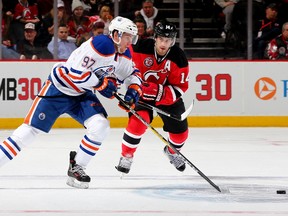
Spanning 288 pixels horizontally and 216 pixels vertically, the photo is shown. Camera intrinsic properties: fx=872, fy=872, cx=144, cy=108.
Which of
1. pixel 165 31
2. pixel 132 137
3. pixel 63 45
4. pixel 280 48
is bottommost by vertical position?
pixel 280 48

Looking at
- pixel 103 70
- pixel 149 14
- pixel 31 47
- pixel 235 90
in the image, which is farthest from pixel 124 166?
pixel 149 14

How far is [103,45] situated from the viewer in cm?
436

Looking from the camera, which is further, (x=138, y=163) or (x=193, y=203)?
(x=138, y=163)

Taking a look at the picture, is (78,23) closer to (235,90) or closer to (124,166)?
(235,90)

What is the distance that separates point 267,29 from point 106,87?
15.9ft

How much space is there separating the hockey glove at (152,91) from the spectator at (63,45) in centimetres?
374

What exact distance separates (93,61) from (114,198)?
693 millimetres

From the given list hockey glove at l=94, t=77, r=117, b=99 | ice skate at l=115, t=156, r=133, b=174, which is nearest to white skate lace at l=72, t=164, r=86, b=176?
hockey glove at l=94, t=77, r=117, b=99

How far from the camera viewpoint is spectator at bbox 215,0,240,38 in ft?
29.6

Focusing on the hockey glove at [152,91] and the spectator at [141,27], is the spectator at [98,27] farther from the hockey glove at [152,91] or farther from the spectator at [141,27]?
the hockey glove at [152,91]

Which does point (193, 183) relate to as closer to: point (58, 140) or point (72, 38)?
point (58, 140)

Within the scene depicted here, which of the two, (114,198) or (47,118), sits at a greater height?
(47,118)

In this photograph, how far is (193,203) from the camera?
4113 millimetres

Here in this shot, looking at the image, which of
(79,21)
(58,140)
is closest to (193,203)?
(58,140)
